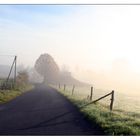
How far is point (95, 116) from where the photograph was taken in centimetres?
1770

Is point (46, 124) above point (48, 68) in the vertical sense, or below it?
below

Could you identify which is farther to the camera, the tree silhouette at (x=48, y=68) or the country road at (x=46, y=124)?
the tree silhouette at (x=48, y=68)

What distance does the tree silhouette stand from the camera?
4348 inches

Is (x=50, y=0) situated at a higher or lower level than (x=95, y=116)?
higher

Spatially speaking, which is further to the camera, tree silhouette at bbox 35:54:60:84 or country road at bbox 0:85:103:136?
tree silhouette at bbox 35:54:60:84

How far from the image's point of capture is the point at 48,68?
11125 centimetres

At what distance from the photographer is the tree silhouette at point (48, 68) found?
110 m

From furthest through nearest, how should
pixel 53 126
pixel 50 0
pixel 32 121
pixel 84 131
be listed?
pixel 50 0, pixel 32 121, pixel 53 126, pixel 84 131

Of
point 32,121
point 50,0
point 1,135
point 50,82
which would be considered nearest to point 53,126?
Answer: point 32,121

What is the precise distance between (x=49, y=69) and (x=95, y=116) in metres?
93.9

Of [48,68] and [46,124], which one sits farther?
[48,68]

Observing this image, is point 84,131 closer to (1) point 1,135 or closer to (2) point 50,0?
(1) point 1,135

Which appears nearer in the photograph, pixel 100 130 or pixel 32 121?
pixel 100 130
